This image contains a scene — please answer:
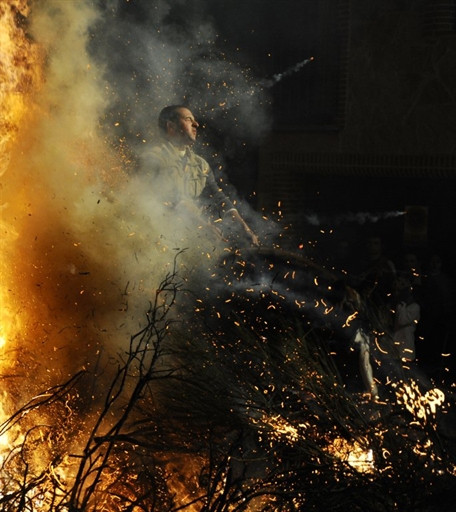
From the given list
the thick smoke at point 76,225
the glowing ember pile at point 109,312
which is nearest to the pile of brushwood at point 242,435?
the glowing ember pile at point 109,312

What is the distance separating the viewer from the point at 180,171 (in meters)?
9.07

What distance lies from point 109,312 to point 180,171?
4.95ft

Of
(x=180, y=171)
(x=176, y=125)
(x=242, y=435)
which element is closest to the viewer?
(x=242, y=435)

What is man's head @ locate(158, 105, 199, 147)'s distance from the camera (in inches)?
362

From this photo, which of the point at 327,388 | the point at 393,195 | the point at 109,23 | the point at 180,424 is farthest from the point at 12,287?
the point at 393,195

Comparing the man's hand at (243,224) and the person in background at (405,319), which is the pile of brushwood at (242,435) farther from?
the person in background at (405,319)

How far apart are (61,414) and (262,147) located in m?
5.83

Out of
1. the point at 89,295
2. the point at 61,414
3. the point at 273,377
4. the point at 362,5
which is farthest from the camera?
the point at 362,5

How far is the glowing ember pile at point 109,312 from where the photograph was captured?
688 centimetres

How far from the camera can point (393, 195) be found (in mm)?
12352

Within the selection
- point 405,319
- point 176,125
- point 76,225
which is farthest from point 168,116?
point 405,319

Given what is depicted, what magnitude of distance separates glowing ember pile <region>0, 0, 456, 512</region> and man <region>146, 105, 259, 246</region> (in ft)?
0.78

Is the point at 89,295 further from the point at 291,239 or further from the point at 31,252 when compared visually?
the point at 291,239

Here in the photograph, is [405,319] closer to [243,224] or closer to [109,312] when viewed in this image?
[243,224]
